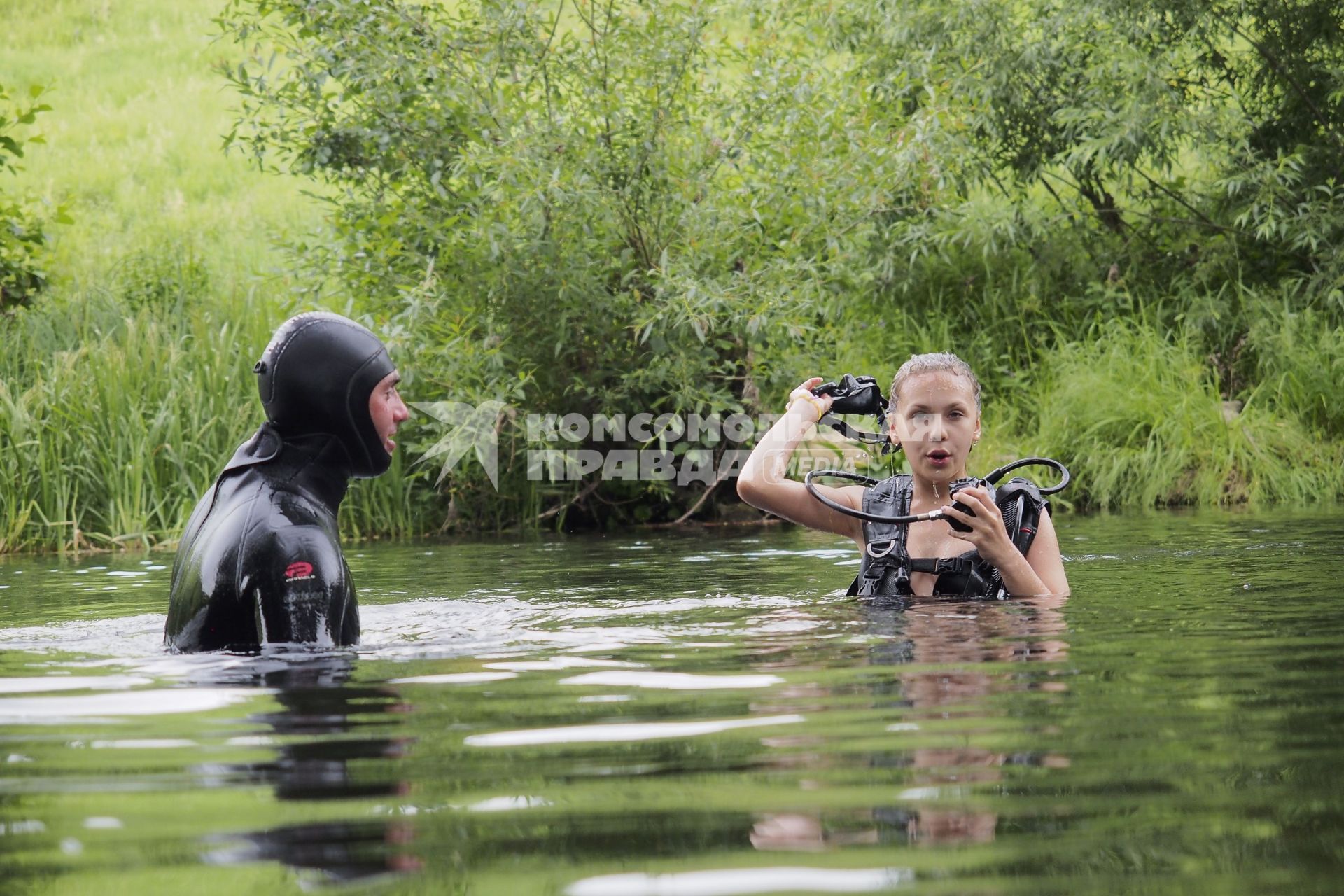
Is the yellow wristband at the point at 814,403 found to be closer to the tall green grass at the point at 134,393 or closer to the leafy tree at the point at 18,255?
the tall green grass at the point at 134,393

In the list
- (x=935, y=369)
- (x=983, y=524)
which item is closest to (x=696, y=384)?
(x=935, y=369)

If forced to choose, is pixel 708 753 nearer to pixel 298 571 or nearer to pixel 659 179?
pixel 298 571

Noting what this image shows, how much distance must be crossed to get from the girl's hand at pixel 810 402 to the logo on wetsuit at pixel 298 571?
2.02 m

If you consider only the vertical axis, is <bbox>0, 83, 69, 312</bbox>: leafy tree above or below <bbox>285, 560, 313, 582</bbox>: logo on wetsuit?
above

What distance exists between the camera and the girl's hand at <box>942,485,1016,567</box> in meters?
5.14

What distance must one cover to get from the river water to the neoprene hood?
0.67 metres

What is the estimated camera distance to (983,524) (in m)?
5.24

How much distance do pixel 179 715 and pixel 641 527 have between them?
864 cm

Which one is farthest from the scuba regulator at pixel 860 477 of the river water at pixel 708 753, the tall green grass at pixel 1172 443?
the tall green grass at pixel 1172 443

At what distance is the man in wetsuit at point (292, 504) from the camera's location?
438cm

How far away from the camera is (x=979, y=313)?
15.4 metres

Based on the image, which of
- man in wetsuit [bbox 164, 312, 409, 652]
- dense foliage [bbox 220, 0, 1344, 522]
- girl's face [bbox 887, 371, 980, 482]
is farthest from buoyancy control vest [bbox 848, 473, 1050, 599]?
dense foliage [bbox 220, 0, 1344, 522]

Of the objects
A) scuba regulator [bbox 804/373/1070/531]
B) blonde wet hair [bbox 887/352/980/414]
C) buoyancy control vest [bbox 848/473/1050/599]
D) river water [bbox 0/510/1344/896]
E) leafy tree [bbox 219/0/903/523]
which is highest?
leafy tree [bbox 219/0/903/523]

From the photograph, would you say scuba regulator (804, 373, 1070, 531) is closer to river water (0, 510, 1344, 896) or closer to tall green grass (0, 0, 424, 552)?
river water (0, 510, 1344, 896)
